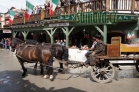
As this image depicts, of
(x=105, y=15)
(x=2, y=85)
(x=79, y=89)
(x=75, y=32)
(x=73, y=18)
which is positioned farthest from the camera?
(x=75, y=32)

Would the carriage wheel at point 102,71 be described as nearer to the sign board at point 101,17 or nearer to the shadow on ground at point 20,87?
the shadow on ground at point 20,87

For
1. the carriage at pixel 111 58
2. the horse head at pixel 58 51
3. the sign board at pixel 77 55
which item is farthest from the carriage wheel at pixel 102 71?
the sign board at pixel 77 55

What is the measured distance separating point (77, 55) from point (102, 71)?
524cm

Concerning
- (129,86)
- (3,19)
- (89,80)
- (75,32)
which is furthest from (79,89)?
(3,19)

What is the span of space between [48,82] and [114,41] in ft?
10.3

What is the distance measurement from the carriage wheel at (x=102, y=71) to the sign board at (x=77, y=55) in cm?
447

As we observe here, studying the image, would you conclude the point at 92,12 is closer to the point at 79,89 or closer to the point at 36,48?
the point at 36,48

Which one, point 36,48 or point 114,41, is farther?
point 36,48

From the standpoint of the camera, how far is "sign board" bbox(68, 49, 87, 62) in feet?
39.1

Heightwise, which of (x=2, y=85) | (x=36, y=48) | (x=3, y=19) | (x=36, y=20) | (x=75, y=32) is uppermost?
(x=3, y=19)

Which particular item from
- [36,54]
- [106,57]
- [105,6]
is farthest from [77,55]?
[106,57]

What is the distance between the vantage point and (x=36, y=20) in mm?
19547

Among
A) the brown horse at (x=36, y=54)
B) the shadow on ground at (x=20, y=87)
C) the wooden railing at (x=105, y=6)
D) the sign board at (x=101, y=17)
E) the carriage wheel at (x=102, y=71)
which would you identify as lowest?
the shadow on ground at (x=20, y=87)

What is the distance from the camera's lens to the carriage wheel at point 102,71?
7152 millimetres
